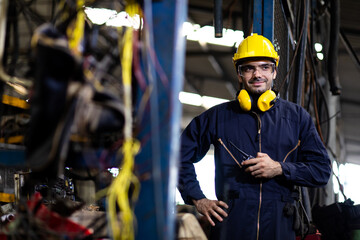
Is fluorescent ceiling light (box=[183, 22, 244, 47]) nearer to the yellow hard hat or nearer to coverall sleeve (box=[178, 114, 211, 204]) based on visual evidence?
the yellow hard hat

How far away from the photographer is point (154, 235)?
1.93 metres

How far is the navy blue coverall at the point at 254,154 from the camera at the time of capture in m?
3.31

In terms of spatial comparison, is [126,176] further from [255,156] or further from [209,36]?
[209,36]

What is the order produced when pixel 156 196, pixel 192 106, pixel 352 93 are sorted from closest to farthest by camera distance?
pixel 156 196 < pixel 352 93 < pixel 192 106

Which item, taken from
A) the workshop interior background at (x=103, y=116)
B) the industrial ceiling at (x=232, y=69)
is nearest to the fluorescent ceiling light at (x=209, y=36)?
the industrial ceiling at (x=232, y=69)

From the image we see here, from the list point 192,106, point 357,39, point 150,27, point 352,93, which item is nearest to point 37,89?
point 150,27

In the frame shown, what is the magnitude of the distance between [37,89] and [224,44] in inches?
404

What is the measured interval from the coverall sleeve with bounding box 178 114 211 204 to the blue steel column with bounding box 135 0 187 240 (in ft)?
5.18

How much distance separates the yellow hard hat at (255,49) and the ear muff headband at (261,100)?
12.5 inches

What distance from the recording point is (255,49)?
372cm

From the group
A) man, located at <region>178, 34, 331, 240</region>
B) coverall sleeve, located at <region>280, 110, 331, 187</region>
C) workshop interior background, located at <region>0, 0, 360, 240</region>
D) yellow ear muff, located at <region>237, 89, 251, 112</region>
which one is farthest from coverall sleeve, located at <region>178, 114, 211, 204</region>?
workshop interior background, located at <region>0, 0, 360, 240</region>

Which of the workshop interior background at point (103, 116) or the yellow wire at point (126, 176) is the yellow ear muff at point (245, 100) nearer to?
the workshop interior background at point (103, 116)

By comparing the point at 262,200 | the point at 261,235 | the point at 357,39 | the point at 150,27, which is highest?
the point at 357,39

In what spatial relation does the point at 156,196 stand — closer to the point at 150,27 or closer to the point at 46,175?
the point at 46,175
